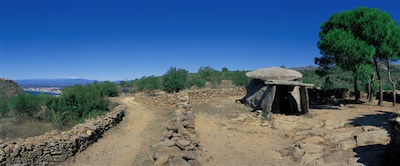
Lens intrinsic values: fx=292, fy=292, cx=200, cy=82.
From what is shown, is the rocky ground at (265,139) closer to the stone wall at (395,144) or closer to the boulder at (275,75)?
the stone wall at (395,144)

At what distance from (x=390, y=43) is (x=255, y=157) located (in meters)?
11.4

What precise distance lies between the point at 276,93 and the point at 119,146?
8914 mm

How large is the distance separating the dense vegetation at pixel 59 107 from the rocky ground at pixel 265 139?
6.34 feet

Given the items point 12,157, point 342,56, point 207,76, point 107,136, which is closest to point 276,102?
point 342,56

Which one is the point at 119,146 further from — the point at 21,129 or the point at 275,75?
the point at 275,75

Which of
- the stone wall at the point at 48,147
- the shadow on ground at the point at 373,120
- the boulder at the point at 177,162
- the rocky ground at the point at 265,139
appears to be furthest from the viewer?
the shadow on ground at the point at 373,120

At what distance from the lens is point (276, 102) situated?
1582 centimetres

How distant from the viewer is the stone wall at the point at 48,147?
809cm

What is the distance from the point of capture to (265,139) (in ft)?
36.7

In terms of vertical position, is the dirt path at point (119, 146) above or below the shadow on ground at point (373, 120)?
below

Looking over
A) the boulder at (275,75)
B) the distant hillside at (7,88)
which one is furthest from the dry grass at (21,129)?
the boulder at (275,75)

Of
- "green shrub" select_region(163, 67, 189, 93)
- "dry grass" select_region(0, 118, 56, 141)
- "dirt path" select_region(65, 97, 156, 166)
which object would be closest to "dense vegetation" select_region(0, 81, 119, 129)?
"dry grass" select_region(0, 118, 56, 141)

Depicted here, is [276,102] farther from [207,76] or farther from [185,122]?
[207,76]

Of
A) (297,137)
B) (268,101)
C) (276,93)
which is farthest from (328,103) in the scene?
(297,137)
